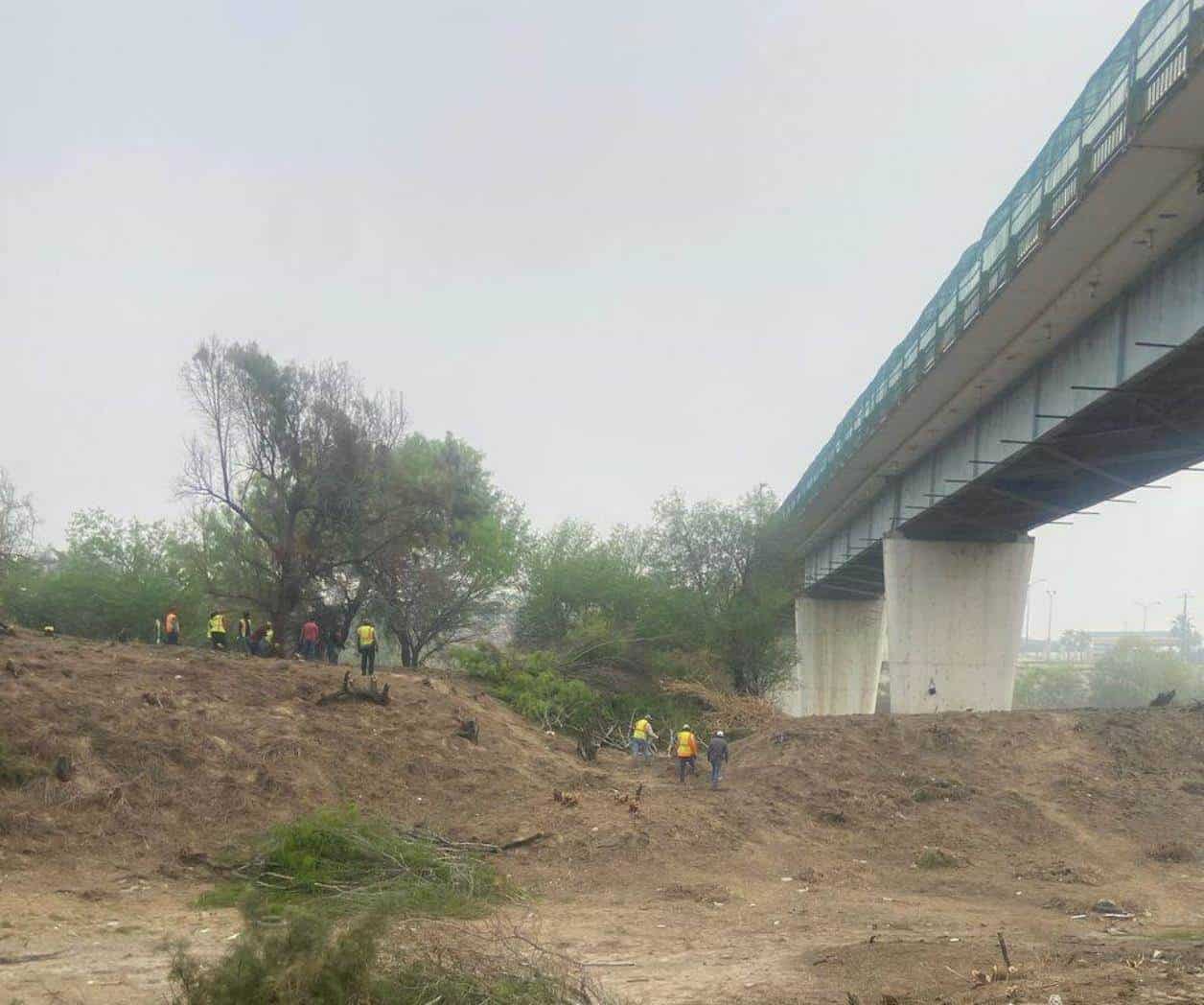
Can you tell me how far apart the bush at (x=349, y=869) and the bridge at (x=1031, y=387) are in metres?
13.1

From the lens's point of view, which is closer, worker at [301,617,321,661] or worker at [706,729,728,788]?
worker at [706,729,728,788]

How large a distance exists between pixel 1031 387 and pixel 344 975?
22758mm

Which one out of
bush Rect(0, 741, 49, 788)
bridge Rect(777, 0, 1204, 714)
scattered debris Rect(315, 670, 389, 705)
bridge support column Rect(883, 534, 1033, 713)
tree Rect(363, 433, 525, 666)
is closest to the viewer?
bush Rect(0, 741, 49, 788)

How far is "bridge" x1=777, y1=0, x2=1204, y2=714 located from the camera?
17.5 meters

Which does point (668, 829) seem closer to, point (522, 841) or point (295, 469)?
point (522, 841)

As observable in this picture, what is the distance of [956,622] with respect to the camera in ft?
122

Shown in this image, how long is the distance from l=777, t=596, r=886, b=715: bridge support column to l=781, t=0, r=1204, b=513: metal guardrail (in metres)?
26.2

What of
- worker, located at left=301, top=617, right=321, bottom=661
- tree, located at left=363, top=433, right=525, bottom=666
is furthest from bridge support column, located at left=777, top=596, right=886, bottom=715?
worker, located at left=301, top=617, right=321, bottom=661

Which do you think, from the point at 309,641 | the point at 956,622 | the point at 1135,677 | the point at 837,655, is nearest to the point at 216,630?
the point at 309,641

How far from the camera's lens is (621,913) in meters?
15.1

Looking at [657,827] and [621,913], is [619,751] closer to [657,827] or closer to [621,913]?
[657,827]

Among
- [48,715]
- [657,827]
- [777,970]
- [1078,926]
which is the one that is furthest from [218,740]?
[1078,926]

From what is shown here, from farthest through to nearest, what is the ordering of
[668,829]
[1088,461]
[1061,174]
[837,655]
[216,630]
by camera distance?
[837,655], [1088,461], [216,630], [1061,174], [668,829]

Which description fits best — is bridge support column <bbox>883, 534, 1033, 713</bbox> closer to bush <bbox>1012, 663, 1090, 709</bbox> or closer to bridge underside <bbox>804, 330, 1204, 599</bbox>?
bridge underside <bbox>804, 330, 1204, 599</bbox>
